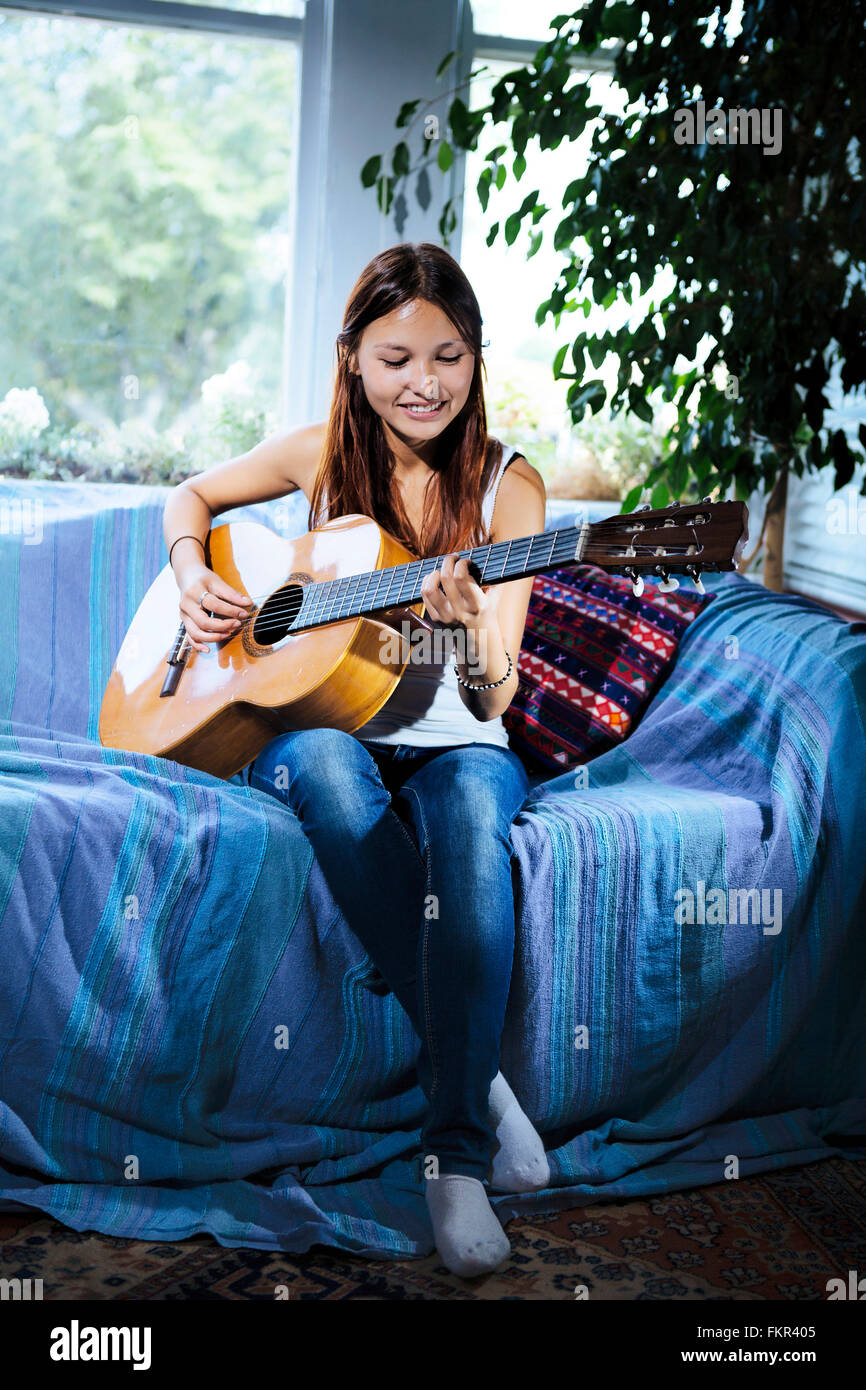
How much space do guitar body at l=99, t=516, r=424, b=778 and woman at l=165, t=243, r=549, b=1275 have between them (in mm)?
36

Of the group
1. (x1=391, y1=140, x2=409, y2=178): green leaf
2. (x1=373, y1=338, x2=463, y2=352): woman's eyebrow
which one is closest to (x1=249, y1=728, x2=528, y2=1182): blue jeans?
(x1=373, y1=338, x2=463, y2=352): woman's eyebrow

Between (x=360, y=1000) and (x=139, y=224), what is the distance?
1885 mm

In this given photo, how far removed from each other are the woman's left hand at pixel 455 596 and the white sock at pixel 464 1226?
0.62 m

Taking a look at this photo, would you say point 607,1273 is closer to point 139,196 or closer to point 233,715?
point 233,715

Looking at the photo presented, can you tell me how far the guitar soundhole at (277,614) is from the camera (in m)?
1.65

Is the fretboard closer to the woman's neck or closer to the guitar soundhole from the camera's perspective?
the guitar soundhole

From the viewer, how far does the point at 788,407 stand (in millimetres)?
2127

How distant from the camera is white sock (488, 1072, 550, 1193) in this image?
1.41m

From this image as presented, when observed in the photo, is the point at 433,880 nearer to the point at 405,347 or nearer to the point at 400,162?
the point at 405,347

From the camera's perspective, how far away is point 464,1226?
1.28 meters

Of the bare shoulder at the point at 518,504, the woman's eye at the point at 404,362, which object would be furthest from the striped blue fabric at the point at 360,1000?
the woman's eye at the point at 404,362
